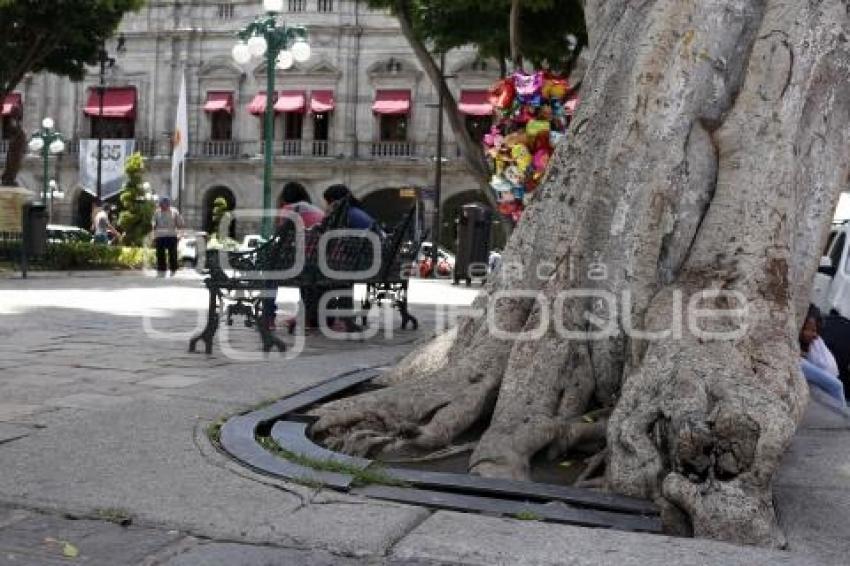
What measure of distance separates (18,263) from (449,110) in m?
8.58

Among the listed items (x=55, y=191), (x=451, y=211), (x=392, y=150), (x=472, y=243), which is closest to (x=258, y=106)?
(x=392, y=150)

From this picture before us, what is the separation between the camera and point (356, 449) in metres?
4.39

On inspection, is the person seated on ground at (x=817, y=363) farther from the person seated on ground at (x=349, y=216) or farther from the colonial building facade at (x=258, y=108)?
the colonial building facade at (x=258, y=108)

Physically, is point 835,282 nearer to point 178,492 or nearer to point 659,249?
point 659,249

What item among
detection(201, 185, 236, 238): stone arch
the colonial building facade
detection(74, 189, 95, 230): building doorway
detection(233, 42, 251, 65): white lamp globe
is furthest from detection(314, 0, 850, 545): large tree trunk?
detection(74, 189, 95, 230): building doorway

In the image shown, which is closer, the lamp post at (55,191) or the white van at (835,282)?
the white van at (835,282)

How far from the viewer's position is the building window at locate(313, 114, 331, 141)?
1661 inches

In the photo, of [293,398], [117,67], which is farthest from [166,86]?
[293,398]

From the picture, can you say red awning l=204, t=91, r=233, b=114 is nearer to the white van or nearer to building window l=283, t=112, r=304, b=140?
building window l=283, t=112, r=304, b=140

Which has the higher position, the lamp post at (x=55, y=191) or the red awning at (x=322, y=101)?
the red awning at (x=322, y=101)

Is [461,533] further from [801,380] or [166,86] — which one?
[166,86]

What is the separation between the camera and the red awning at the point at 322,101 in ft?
136

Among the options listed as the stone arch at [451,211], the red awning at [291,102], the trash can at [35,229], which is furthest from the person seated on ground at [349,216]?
the red awning at [291,102]

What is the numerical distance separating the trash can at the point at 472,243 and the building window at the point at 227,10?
24114mm
